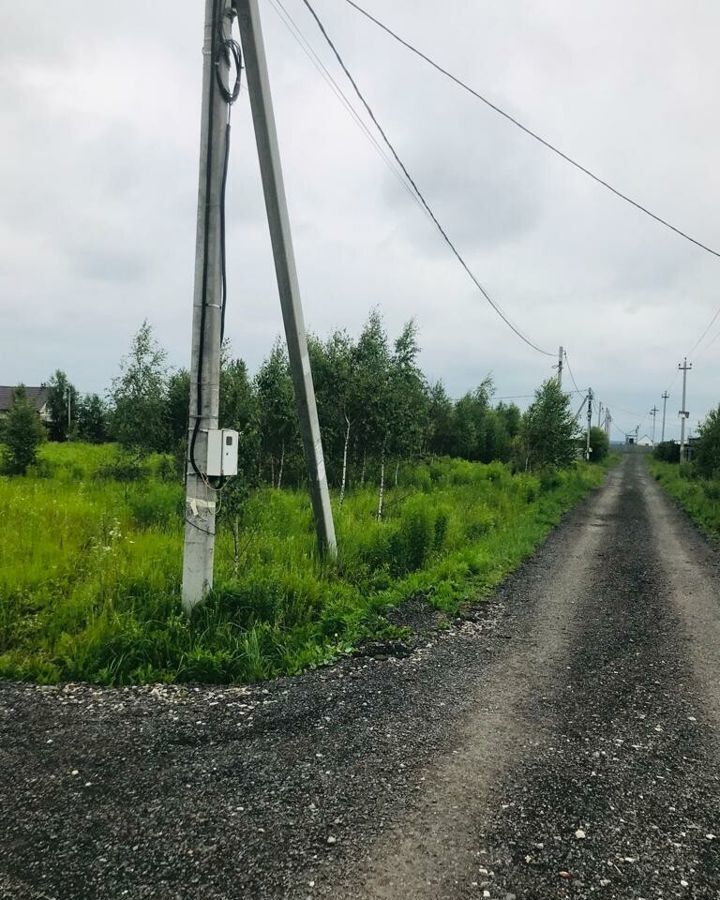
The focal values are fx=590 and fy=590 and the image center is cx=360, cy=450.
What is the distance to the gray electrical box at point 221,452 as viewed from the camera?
5.42 meters

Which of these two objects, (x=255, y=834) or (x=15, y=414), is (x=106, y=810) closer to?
(x=255, y=834)

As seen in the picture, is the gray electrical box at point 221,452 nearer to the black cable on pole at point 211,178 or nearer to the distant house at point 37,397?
the black cable on pole at point 211,178

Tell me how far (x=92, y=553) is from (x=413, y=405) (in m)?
8.87

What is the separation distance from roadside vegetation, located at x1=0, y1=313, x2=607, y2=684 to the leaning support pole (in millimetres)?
795

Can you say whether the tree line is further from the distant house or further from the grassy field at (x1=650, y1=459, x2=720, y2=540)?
the distant house

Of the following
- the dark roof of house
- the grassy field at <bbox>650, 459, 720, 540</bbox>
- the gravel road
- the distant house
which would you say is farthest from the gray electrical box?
the dark roof of house

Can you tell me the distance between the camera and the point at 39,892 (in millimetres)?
2410

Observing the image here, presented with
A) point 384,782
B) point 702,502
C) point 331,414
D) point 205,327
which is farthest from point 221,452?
point 702,502

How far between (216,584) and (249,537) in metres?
2.67

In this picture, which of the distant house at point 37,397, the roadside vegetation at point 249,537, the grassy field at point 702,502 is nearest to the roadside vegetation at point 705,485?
the grassy field at point 702,502

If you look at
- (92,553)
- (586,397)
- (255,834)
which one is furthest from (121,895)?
(586,397)

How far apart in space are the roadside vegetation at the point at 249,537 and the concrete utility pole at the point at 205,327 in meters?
A: 0.48

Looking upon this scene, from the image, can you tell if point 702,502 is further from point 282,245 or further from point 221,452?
point 221,452

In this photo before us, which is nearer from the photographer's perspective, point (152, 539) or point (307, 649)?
point (307, 649)
